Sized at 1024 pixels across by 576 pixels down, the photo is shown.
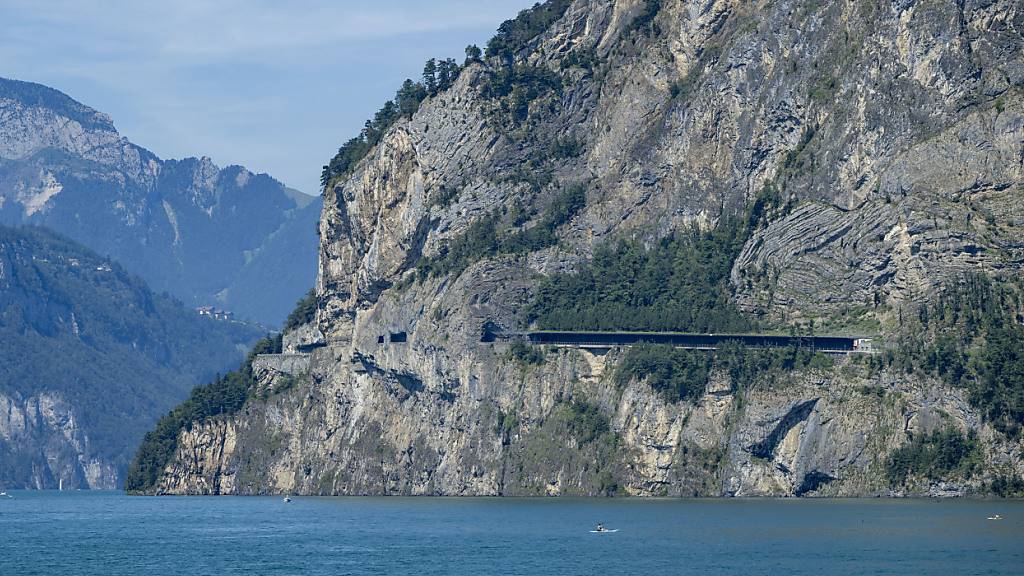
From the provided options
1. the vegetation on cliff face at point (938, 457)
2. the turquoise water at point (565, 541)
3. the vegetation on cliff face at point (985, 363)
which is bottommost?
the turquoise water at point (565, 541)

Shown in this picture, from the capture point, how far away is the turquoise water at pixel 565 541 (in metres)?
139

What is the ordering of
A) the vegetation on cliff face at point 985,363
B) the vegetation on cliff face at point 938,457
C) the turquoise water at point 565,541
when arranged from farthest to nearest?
the vegetation on cliff face at point 985,363 < the vegetation on cliff face at point 938,457 < the turquoise water at point 565,541

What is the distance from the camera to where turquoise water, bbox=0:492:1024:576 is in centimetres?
13888

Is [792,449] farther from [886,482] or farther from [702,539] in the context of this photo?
[702,539]

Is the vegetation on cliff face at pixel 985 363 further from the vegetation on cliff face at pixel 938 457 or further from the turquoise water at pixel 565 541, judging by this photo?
the turquoise water at pixel 565 541

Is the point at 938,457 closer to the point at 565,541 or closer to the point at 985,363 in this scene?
the point at 985,363

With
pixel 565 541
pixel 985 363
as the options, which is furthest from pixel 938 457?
pixel 565 541

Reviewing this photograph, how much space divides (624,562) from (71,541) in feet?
172

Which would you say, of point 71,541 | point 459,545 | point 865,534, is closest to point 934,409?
point 865,534

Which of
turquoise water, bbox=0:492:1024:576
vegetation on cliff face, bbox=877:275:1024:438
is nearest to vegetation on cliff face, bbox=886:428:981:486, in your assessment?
vegetation on cliff face, bbox=877:275:1024:438

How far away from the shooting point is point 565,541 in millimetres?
157000

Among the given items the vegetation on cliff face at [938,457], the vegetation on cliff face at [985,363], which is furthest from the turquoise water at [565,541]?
the vegetation on cliff face at [985,363]

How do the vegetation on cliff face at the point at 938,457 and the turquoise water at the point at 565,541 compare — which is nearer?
the turquoise water at the point at 565,541

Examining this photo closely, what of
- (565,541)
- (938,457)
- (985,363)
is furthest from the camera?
(985,363)
